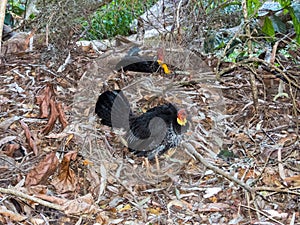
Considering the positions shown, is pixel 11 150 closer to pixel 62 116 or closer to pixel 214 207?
pixel 62 116

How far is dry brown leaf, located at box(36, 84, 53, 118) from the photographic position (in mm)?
3627

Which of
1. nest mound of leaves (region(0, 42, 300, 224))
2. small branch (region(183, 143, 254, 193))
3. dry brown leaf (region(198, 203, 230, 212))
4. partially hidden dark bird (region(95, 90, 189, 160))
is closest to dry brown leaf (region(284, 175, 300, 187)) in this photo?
nest mound of leaves (region(0, 42, 300, 224))

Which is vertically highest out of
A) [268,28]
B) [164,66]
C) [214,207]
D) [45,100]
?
[268,28]

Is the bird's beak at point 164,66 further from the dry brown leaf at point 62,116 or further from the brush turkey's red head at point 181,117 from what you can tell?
the dry brown leaf at point 62,116

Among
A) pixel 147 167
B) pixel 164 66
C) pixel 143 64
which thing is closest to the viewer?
pixel 147 167

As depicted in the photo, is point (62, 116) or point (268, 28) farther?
point (268, 28)

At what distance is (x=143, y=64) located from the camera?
4305 mm

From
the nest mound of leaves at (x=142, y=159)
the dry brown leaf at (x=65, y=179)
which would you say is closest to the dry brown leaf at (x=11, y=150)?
the nest mound of leaves at (x=142, y=159)

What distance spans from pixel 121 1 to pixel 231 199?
212cm

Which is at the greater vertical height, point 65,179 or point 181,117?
point 181,117

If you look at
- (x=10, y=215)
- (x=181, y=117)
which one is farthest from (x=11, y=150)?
(x=181, y=117)

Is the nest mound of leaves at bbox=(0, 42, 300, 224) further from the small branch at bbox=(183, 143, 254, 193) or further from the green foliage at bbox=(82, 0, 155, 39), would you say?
the green foliage at bbox=(82, 0, 155, 39)

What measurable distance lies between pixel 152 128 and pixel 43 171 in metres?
0.84

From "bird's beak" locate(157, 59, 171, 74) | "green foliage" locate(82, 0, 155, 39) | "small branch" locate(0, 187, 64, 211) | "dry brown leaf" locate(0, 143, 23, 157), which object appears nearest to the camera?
"small branch" locate(0, 187, 64, 211)
